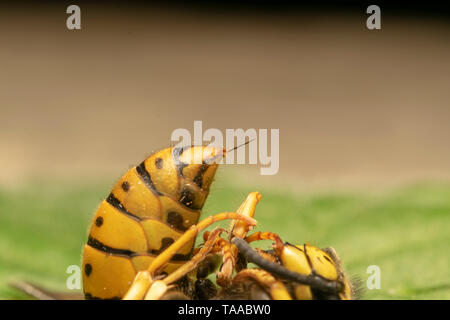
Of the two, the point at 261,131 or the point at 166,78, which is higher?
the point at 166,78

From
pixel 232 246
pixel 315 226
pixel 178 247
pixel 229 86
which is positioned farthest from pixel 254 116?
pixel 178 247

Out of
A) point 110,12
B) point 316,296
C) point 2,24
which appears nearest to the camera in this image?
point 316,296

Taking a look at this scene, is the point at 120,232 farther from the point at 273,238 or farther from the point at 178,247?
the point at 273,238

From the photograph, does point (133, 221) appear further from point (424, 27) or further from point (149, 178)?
point (424, 27)

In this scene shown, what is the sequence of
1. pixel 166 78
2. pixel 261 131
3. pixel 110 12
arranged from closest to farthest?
pixel 261 131
pixel 166 78
pixel 110 12

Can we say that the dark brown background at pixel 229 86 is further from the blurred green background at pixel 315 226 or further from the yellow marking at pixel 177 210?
the yellow marking at pixel 177 210

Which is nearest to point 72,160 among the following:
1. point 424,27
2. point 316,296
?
point 316,296

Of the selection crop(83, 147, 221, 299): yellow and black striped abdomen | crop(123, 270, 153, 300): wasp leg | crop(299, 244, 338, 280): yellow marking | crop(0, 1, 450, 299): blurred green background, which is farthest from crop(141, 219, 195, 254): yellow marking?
crop(0, 1, 450, 299): blurred green background
